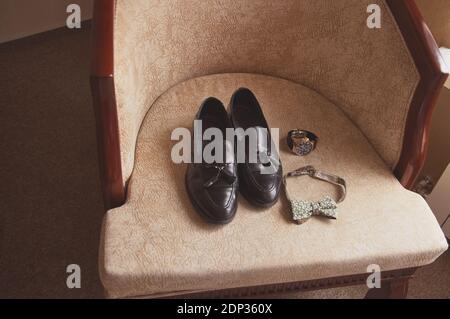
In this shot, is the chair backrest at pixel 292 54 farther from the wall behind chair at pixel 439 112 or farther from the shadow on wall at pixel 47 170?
the shadow on wall at pixel 47 170

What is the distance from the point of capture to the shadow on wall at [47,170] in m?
1.08

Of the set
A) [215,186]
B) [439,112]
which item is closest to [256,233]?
[215,186]

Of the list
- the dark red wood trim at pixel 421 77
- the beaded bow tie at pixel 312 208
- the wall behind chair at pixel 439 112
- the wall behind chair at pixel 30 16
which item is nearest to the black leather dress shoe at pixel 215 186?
the beaded bow tie at pixel 312 208

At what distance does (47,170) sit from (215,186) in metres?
0.71

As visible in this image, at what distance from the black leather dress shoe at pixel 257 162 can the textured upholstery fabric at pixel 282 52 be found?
0.14 metres

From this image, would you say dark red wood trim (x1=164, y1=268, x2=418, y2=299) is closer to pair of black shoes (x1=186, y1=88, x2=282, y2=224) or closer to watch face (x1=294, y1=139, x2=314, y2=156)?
pair of black shoes (x1=186, y1=88, x2=282, y2=224)

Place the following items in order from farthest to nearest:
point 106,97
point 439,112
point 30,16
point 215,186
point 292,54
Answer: point 30,16 < point 439,112 < point 292,54 < point 215,186 < point 106,97

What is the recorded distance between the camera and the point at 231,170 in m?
0.82

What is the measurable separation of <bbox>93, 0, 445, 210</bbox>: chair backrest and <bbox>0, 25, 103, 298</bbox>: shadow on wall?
16.9 inches

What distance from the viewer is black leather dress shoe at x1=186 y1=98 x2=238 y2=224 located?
771 mm

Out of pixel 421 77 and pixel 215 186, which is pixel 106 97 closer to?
pixel 215 186

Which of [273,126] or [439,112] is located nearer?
[273,126]

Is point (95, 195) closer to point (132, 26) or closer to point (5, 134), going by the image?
point (5, 134)

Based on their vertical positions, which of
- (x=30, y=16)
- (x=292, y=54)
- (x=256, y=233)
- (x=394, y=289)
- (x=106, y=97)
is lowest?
(x=394, y=289)
